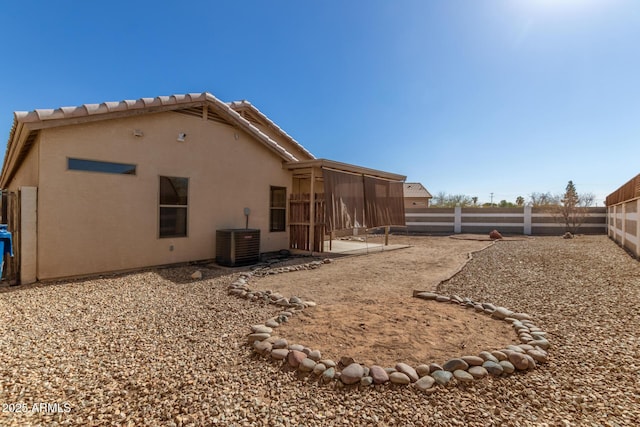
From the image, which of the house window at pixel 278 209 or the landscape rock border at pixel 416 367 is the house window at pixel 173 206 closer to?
the house window at pixel 278 209

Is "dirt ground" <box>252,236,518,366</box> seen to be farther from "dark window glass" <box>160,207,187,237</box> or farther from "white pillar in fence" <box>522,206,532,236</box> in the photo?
"white pillar in fence" <box>522,206,532,236</box>

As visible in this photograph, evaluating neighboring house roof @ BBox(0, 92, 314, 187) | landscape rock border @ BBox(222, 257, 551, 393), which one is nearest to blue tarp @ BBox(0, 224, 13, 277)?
neighboring house roof @ BBox(0, 92, 314, 187)

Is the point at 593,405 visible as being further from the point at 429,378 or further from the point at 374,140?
the point at 374,140

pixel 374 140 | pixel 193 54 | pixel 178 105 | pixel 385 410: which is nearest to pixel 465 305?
pixel 385 410

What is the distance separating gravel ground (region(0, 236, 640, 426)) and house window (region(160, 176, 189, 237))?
2510 mm

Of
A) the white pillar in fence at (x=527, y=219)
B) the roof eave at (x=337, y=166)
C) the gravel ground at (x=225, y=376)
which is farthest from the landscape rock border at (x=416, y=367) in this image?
the white pillar in fence at (x=527, y=219)

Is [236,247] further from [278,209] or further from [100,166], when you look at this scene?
[100,166]

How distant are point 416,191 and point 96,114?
27746 millimetres

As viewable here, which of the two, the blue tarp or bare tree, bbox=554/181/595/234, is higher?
bare tree, bbox=554/181/595/234

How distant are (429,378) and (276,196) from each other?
761 cm

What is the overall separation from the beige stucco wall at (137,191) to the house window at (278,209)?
0.49 metres

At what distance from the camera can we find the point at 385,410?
2061 millimetres

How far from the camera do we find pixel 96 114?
5.61 meters

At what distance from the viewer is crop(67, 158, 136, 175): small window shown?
5.62m
